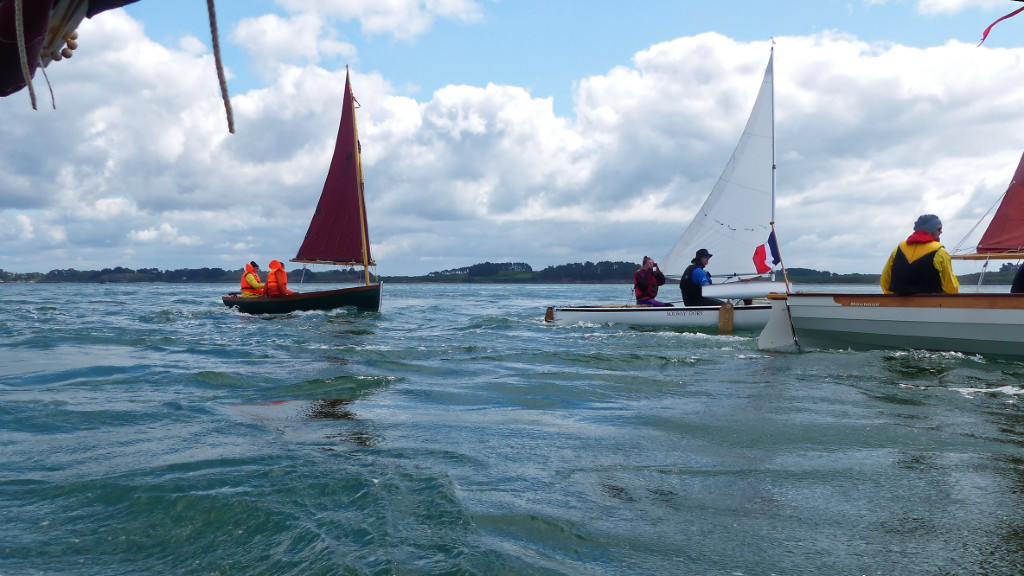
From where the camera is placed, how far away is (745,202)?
17531mm

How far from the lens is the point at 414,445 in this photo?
4891 mm

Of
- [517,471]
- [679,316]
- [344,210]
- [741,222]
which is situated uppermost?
[344,210]

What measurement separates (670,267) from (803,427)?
545 inches

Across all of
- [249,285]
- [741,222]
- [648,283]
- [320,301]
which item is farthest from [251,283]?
[741,222]

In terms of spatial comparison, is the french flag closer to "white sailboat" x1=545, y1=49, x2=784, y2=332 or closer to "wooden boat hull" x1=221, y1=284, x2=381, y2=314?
"white sailboat" x1=545, y1=49, x2=784, y2=332

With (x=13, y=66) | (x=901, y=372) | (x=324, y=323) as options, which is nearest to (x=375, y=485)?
(x=13, y=66)

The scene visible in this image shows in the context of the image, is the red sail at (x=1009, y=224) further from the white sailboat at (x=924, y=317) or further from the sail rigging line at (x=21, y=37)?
the sail rigging line at (x=21, y=37)

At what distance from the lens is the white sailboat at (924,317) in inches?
361

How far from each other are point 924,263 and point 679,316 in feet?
18.7

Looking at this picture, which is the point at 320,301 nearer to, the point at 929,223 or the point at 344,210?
the point at 344,210

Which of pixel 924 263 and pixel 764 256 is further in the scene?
pixel 764 256

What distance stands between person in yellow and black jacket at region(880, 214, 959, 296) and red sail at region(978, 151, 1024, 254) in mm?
3698

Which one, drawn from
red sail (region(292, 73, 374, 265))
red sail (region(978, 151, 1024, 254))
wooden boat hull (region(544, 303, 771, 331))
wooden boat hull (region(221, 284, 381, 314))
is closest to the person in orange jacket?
wooden boat hull (region(221, 284, 381, 314))

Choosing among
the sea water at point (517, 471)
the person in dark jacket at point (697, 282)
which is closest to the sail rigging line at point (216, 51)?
the sea water at point (517, 471)
